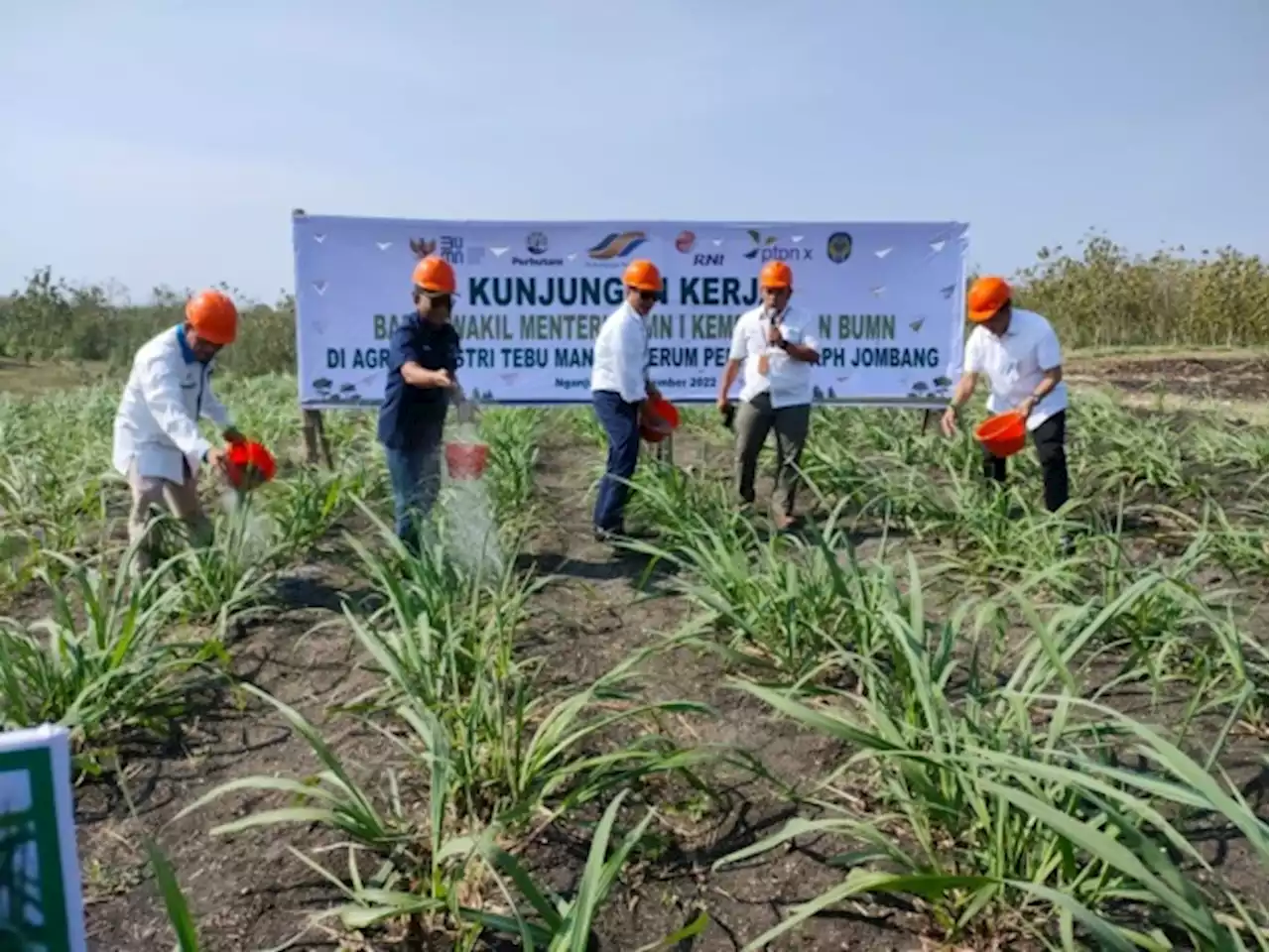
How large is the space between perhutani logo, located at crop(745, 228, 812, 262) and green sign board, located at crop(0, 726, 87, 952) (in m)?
7.25

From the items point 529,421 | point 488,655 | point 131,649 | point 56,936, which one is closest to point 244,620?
point 131,649

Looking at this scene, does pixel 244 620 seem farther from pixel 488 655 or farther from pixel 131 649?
pixel 488 655

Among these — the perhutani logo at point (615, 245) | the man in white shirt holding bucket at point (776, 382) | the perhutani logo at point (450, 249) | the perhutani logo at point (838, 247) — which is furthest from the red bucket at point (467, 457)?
the perhutani logo at point (838, 247)

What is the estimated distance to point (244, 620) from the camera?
4012 millimetres

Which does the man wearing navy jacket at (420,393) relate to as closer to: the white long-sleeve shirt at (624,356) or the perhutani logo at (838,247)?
the white long-sleeve shirt at (624,356)

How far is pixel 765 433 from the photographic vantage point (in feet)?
20.5

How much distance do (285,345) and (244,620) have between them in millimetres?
17216

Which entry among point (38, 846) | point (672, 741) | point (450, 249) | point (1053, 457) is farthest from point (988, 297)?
point (38, 846)

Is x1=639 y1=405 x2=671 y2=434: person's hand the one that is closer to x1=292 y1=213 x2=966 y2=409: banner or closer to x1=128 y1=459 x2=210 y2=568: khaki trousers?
x1=292 y1=213 x2=966 y2=409: banner

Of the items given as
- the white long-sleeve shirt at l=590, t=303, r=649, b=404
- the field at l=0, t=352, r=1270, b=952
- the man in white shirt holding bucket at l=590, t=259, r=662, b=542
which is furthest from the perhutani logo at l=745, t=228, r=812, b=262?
the field at l=0, t=352, r=1270, b=952

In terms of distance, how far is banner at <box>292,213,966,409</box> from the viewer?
7.67 meters

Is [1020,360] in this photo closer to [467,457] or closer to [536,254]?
[467,457]

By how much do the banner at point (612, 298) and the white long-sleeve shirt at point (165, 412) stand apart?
3111 millimetres

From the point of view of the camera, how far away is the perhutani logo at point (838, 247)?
8.05 m
